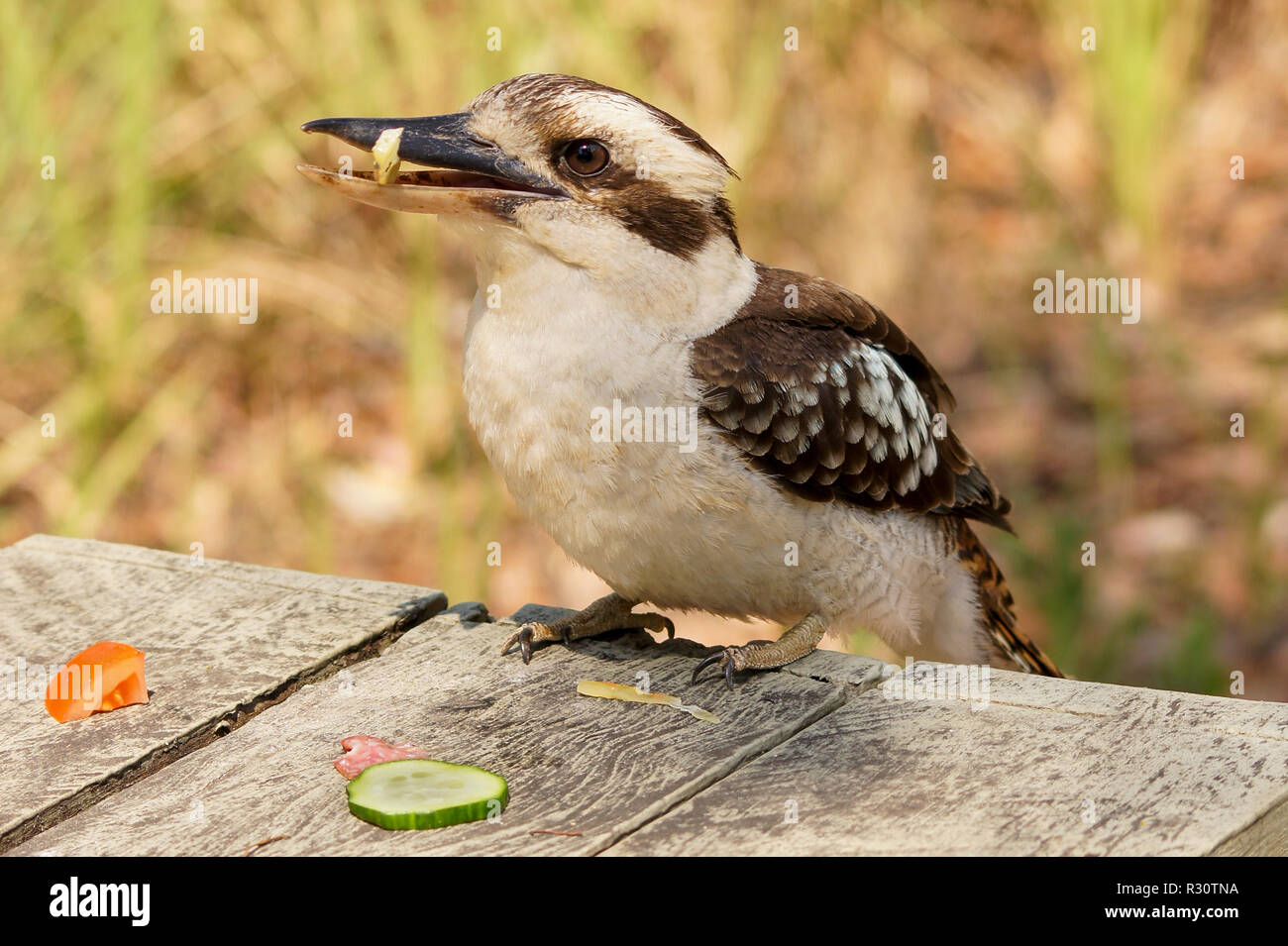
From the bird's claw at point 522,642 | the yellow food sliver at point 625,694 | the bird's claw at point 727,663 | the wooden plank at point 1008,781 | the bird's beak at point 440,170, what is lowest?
the wooden plank at point 1008,781

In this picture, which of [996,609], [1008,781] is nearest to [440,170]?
[1008,781]

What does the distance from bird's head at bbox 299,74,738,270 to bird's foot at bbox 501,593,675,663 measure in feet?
2.26

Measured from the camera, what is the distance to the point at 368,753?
93.8 inches

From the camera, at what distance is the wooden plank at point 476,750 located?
7.09ft

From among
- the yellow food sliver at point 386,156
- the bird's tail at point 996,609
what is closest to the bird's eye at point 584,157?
the yellow food sliver at point 386,156

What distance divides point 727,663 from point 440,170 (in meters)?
1.10

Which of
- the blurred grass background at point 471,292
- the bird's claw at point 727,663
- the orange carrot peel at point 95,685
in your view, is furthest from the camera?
the blurred grass background at point 471,292

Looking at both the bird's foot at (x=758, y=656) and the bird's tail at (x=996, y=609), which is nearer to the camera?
the bird's foot at (x=758, y=656)

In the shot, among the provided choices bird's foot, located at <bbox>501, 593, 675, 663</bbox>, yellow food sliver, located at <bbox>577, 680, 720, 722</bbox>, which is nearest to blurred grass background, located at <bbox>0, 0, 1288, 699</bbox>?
bird's foot, located at <bbox>501, 593, 675, 663</bbox>

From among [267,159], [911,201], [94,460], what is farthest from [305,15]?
[911,201]

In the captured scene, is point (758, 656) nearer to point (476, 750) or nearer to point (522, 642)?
point (522, 642)

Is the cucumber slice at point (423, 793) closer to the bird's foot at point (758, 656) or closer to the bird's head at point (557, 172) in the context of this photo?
the bird's foot at point (758, 656)

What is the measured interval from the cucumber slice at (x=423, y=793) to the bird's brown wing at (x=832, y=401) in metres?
0.96

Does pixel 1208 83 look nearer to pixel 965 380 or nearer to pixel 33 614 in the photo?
pixel 965 380
